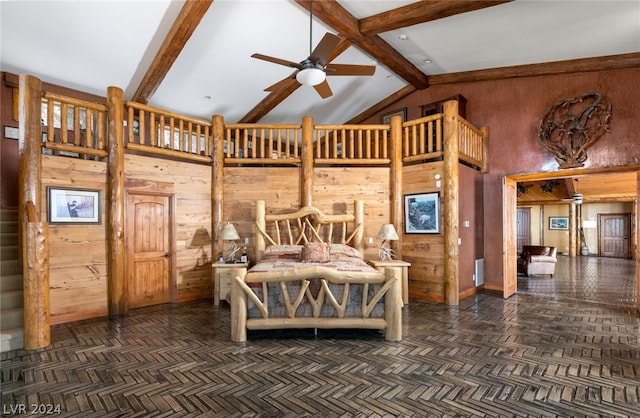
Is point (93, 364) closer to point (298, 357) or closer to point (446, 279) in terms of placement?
point (298, 357)

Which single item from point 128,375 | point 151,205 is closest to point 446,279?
point 128,375

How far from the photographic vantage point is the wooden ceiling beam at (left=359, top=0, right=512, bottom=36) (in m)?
4.52

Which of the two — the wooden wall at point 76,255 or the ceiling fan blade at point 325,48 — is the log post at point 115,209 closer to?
the wooden wall at point 76,255

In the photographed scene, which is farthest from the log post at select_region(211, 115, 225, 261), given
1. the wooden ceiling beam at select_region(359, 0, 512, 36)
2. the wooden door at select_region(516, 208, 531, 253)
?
the wooden door at select_region(516, 208, 531, 253)

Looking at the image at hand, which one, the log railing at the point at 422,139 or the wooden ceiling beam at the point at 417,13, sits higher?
the wooden ceiling beam at the point at 417,13

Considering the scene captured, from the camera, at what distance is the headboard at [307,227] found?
612 cm

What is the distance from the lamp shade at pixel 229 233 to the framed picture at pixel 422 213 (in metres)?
3.18

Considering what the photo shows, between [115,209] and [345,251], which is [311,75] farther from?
[115,209]

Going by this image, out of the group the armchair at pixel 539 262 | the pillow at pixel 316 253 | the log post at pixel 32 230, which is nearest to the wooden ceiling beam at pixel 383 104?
the pillow at pixel 316 253

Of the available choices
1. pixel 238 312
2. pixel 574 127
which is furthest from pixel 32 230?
pixel 574 127

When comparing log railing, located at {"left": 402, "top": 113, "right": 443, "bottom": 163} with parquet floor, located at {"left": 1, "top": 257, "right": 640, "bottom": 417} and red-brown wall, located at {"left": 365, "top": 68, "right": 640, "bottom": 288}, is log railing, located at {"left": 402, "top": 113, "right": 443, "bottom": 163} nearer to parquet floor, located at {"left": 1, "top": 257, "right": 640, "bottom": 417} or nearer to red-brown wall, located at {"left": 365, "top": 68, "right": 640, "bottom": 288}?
red-brown wall, located at {"left": 365, "top": 68, "right": 640, "bottom": 288}

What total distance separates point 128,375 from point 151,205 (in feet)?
10.5

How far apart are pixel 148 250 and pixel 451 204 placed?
5.22 metres

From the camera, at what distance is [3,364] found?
10.8 ft
